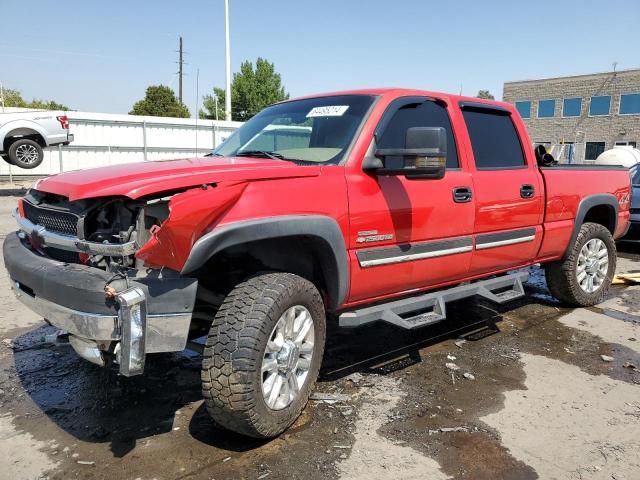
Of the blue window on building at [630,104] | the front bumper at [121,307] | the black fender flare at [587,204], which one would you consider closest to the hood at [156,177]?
the front bumper at [121,307]

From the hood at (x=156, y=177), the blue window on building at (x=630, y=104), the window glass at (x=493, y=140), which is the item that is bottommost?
the hood at (x=156, y=177)

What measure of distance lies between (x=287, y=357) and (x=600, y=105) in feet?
146

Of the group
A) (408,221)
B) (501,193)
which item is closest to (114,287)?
(408,221)

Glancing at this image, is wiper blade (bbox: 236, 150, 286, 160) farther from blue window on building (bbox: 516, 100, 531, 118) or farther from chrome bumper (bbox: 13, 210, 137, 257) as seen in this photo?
blue window on building (bbox: 516, 100, 531, 118)

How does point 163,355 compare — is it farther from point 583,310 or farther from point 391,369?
point 583,310

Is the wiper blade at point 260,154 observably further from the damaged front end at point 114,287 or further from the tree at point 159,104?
the tree at point 159,104

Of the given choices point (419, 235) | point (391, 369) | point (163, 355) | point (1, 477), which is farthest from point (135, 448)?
point (419, 235)

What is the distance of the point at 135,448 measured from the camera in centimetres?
291

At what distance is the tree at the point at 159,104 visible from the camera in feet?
159

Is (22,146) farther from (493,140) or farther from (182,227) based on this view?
(182,227)

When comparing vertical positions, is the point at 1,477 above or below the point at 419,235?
below

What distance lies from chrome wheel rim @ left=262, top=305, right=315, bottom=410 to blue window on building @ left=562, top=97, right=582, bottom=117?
44725 mm

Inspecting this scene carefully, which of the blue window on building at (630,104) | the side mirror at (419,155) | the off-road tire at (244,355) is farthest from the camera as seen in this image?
the blue window on building at (630,104)

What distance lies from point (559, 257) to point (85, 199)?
447 cm
